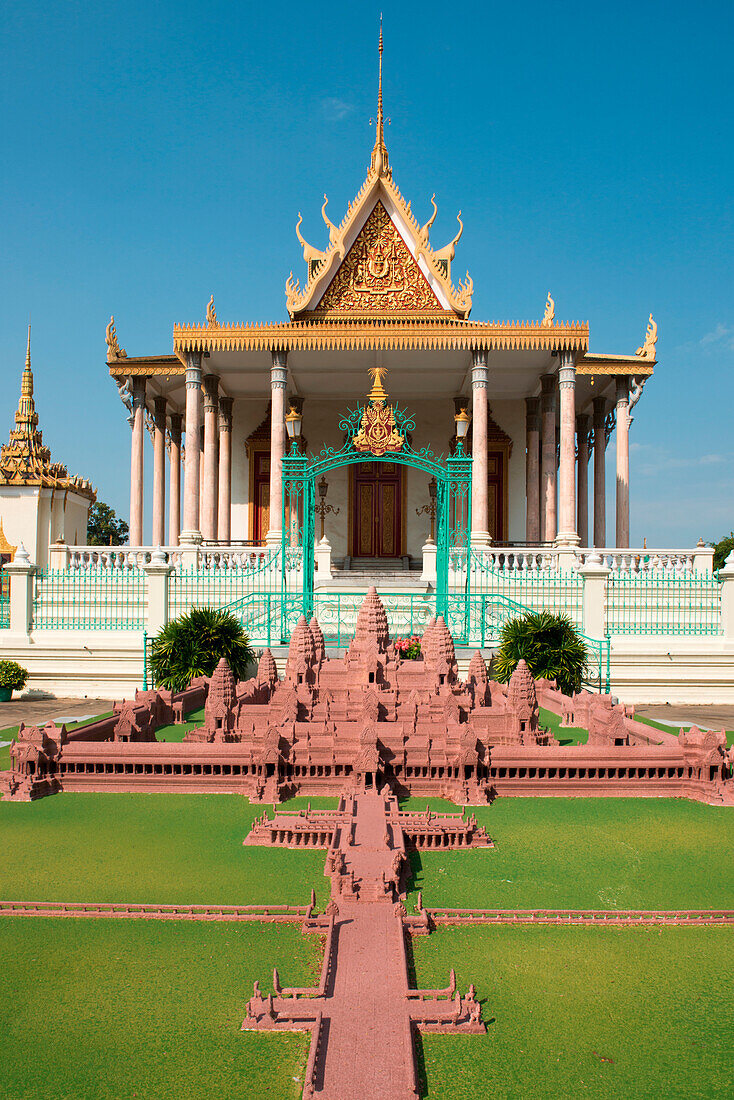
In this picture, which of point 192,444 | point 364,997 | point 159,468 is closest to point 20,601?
point 192,444

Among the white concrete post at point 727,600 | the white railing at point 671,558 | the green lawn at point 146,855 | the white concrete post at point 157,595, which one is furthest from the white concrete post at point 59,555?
the white concrete post at point 727,600

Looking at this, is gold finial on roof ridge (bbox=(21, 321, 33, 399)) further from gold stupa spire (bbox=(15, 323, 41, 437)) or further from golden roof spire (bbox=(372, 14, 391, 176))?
golden roof spire (bbox=(372, 14, 391, 176))

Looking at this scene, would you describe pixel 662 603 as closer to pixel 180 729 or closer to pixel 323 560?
pixel 323 560

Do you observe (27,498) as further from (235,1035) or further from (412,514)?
(235,1035)

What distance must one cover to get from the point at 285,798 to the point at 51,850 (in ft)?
6.86

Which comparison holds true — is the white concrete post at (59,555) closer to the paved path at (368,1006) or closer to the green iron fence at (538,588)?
the green iron fence at (538,588)

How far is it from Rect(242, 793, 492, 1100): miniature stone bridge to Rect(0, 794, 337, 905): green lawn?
1.35 ft

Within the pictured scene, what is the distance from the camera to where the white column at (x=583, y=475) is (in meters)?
24.1

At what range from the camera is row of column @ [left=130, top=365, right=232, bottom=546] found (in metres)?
18.6

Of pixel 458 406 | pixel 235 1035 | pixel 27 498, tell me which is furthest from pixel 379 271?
pixel 235 1035

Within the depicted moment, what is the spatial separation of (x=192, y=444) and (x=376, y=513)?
21.9 feet

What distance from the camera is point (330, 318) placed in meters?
18.9

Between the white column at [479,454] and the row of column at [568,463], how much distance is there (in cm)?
180

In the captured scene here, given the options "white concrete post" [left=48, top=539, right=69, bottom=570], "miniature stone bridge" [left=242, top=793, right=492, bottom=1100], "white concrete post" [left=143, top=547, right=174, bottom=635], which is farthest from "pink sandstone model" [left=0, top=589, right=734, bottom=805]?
"white concrete post" [left=48, top=539, right=69, bottom=570]
